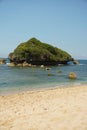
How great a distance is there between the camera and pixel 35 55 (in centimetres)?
8331

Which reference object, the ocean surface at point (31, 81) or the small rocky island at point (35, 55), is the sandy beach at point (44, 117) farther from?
the small rocky island at point (35, 55)

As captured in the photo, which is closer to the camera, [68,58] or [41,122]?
[41,122]

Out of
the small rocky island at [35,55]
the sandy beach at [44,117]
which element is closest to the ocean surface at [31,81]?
the sandy beach at [44,117]

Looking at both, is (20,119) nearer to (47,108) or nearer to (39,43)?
(47,108)

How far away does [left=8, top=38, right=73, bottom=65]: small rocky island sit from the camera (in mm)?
82500

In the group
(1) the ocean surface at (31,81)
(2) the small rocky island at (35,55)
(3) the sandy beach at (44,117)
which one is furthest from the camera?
(2) the small rocky island at (35,55)

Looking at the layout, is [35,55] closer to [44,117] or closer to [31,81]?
[31,81]

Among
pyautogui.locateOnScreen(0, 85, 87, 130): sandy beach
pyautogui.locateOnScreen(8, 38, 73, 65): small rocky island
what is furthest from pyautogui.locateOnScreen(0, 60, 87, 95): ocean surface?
pyautogui.locateOnScreen(8, 38, 73, 65): small rocky island

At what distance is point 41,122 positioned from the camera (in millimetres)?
9672

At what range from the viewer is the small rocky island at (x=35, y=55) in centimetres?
8250

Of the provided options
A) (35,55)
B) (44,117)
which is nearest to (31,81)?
(44,117)

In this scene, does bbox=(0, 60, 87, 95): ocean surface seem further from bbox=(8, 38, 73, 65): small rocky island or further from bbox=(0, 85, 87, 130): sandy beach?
bbox=(8, 38, 73, 65): small rocky island

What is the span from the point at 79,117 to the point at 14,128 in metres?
2.81

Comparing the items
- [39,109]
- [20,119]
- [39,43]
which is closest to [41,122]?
[20,119]
